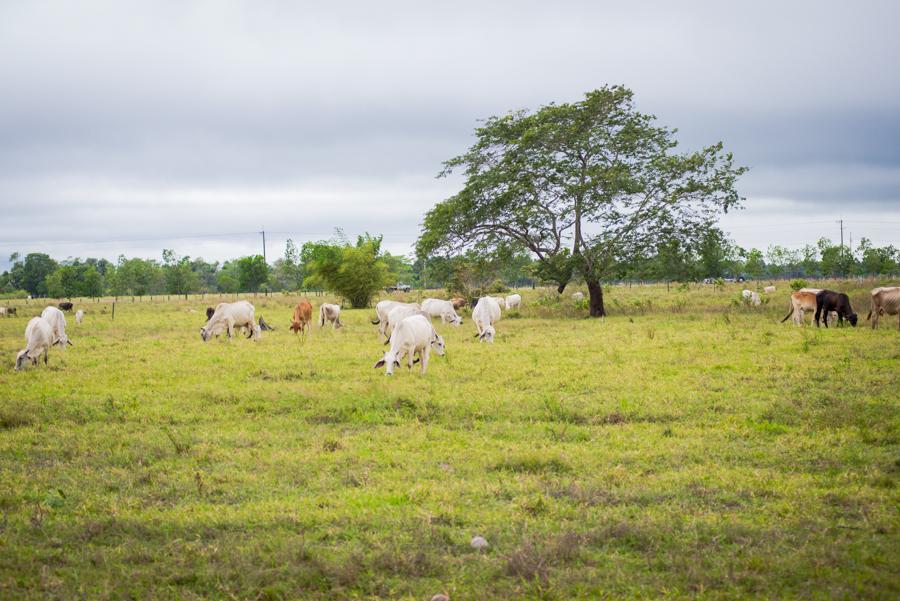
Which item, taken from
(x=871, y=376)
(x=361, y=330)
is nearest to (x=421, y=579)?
(x=871, y=376)

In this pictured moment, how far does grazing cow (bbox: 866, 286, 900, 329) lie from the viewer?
75.9 ft

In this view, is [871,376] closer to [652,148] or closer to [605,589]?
[605,589]

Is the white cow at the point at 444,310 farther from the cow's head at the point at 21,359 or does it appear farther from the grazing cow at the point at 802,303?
the cow's head at the point at 21,359

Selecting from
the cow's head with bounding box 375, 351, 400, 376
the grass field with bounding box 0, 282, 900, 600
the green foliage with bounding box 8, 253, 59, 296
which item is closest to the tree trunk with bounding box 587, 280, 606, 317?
the grass field with bounding box 0, 282, 900, 600

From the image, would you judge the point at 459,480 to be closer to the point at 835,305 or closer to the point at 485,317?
the point at 485,317

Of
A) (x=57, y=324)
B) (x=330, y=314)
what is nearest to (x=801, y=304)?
(x=330, y=314)

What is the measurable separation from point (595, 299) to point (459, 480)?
2668 cm

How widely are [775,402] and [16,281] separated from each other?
5681 inches

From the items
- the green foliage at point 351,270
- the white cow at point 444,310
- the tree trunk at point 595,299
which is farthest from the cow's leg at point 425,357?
the green foliage at point 351,270

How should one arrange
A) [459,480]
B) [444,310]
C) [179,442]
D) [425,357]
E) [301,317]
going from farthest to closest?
[444,310] < [301,317] < [425,357] < [179,442] < [459,480]

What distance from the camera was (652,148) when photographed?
33844 millimetres

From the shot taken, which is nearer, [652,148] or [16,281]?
[652,148]

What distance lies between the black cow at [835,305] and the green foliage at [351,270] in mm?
32415

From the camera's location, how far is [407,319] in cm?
1633
